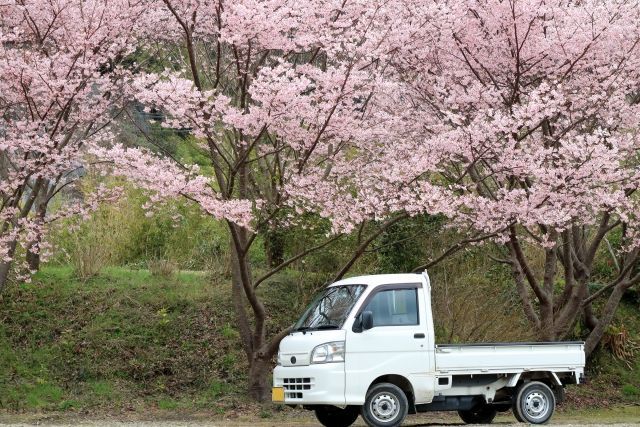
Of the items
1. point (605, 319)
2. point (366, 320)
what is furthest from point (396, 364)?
point (605, 319)

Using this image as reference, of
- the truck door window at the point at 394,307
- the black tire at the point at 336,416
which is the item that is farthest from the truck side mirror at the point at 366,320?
the black tire at the point at 336,416

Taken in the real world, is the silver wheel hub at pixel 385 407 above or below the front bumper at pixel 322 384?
below

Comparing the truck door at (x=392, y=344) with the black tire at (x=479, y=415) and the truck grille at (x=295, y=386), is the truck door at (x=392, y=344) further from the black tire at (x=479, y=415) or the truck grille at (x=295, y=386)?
the black tire at (x=479, y=415)

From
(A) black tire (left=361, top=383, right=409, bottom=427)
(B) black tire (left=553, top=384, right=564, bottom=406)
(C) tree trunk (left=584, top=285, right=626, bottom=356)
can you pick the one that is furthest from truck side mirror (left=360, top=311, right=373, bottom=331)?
(C) tree trunk (left=584, top=285, right=626, bottom=356)

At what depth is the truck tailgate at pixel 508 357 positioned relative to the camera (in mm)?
11008

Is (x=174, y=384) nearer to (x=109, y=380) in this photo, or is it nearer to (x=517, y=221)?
(x=109, y=380)

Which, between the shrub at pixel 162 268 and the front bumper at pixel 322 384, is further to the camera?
the shrub at pixel 162 268

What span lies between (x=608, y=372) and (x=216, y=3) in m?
9.90

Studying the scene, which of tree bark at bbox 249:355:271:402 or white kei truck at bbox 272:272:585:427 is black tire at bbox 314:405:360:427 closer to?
white kei truck at bbox 272:272:585:427

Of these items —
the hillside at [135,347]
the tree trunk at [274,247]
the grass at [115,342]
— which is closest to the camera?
the hillside at [135,347]

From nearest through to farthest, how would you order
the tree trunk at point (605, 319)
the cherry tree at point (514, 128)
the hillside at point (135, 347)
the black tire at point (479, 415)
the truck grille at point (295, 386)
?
the truck grille at point (295, 386) < the black tire at point (479, 415) < the cherry tree at point (514, 128) < the hillside at point (135, 347) < the tree trunk at point (605, 319)

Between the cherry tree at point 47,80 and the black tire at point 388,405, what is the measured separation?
5.25m

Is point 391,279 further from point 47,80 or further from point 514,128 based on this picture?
point 47,80

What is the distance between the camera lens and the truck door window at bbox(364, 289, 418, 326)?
35.9ft
